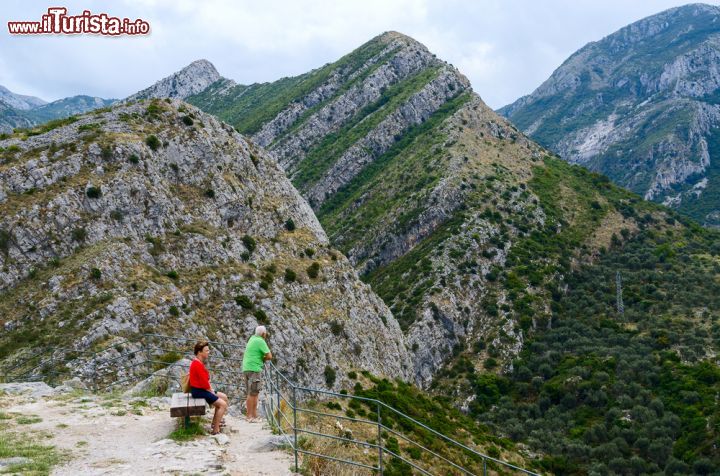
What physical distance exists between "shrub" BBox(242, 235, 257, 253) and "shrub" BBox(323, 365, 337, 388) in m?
13.5

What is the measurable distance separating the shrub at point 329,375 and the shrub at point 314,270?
34.0ft

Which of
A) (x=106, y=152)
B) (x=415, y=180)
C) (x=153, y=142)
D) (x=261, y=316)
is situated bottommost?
(x=261, y=316)

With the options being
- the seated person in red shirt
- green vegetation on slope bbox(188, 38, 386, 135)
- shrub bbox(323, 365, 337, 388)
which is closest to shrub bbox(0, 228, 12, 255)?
shrub bbox(323, 365, 337, 388)

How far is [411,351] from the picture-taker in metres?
71.9

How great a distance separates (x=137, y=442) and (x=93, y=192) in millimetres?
29394

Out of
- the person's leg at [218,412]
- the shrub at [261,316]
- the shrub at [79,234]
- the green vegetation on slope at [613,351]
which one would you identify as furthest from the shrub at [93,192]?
the green vegetation on slope at [613,351]

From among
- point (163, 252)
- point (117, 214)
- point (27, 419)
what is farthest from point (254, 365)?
point (117, 214)

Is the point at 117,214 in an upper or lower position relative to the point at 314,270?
upper

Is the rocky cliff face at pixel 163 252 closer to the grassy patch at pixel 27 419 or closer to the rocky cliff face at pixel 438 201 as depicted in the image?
the grassy patch at pixel 27 419

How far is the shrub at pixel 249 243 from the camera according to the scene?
1721 inches

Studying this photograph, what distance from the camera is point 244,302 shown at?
37.6 m

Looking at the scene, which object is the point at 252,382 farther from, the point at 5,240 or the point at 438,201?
the point at 438,201

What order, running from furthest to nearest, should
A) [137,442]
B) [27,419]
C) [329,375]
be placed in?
[329,375] < [27,419] < [137,442]

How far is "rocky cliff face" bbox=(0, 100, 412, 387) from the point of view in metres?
29.8
